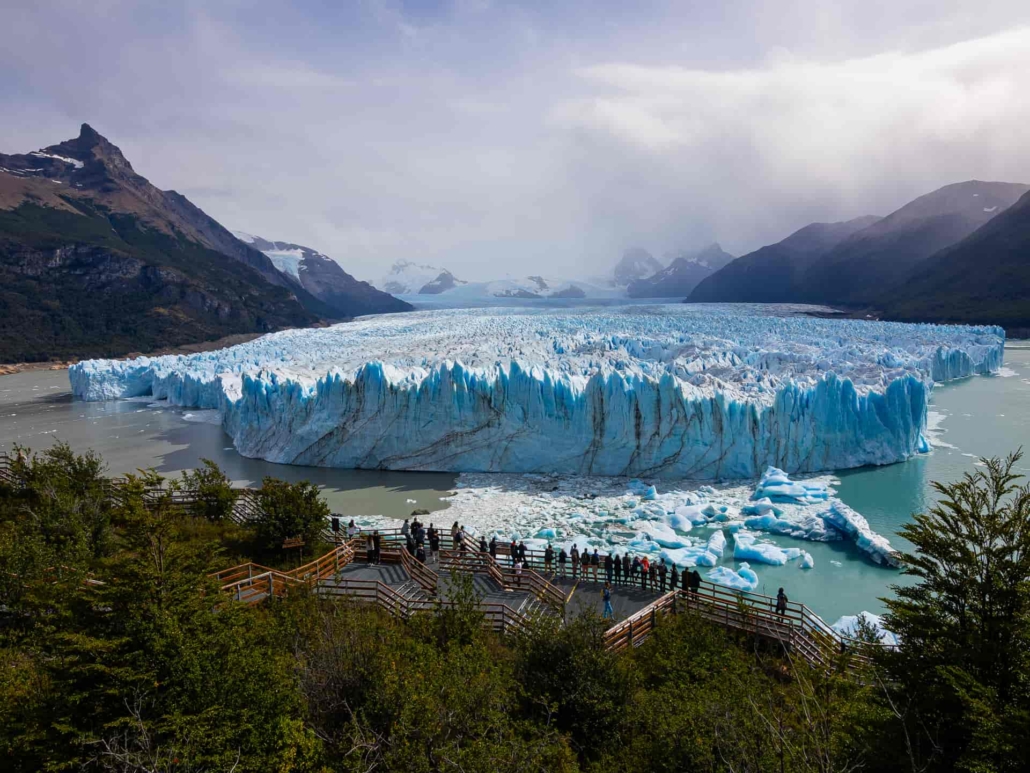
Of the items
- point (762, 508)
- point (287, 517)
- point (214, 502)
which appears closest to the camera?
point (287, 517)

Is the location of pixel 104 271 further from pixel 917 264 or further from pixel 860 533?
pixel 917 264

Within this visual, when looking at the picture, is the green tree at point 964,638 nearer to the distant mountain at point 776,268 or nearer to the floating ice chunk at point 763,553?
the floating ice chunk at point 763,553

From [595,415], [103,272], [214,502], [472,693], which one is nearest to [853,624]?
[472,693]

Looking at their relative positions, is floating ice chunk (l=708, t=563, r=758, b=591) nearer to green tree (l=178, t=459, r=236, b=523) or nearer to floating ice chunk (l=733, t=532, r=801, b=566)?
floating ice chunk (l=733, t=532, r=801, b=566)

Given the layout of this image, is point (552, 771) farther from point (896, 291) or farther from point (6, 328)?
point (896, 291)

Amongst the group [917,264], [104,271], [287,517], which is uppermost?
[104,271]

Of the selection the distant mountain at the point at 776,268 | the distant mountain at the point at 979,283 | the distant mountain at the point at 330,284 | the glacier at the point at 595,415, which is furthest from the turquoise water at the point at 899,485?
the distant mountain at the point at 330,284

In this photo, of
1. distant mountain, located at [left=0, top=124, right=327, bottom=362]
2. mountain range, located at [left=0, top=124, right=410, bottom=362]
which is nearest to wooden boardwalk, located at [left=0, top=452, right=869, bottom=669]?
distant mountain, located at [left=0, top=124, right=327, bottom=362]
